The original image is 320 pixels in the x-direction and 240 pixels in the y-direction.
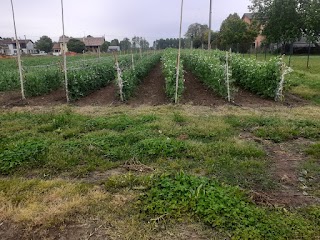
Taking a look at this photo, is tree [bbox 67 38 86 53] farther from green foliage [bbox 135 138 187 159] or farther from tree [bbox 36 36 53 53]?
green foliage [bbox 135 138 187 159]

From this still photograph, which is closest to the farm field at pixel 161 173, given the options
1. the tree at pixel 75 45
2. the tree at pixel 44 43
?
the tree at pixel 75 45

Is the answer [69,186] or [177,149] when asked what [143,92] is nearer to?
[177,149]

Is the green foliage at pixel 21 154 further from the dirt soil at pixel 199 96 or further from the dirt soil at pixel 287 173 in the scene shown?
the dirt soil at pixel 199 96

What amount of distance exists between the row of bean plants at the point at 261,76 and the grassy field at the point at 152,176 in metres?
2.12

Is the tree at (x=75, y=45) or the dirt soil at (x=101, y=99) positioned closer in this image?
the dirt soil at (x=101, y=99)

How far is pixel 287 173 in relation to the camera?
4.55 meters

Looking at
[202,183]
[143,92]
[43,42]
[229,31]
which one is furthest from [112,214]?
[43,42]

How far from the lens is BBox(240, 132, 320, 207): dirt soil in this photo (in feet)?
12.4

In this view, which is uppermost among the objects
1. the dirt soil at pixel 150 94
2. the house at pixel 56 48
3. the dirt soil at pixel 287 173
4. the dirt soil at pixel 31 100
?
the house at pixel 56 48

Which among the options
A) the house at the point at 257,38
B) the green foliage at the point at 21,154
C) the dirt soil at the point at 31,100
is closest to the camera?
the green foliage at the point at 21,154

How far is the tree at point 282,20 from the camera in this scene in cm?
2456

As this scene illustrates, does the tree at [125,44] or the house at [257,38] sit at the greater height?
the house at [257,38]

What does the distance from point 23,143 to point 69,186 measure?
1.88m

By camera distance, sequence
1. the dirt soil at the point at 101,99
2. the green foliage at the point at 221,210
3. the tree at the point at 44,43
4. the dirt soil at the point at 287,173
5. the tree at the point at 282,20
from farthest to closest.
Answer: the tree at the point at 44,43 < the tree at the point at 282,20 < the dirt soil at the point at 101,99 < the dirt soil at the point at 287,173 < the green foliage at the point at 221,210
